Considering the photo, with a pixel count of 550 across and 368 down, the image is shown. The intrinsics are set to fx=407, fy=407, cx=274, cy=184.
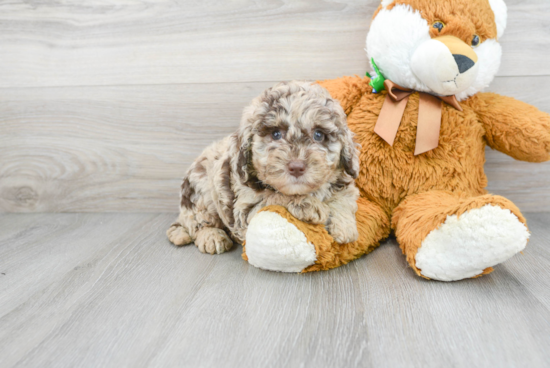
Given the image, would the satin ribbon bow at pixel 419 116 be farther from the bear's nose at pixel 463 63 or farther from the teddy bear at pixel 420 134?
the bear's nose at pixel 463 63

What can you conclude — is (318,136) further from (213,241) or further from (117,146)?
(117,146)

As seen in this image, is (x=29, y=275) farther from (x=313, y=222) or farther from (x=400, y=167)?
(x=400, y=167)

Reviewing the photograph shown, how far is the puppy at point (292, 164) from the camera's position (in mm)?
1224

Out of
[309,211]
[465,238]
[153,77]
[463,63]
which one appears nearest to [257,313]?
[309,211]

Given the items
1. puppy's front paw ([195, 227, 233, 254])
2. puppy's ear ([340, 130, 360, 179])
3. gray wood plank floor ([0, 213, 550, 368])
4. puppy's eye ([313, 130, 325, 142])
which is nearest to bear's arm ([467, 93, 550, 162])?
gray wood plank floor ([0, 213, 550, 368])

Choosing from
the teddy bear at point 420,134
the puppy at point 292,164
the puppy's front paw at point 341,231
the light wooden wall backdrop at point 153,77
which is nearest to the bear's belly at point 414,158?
the teddy bear at point 420,134

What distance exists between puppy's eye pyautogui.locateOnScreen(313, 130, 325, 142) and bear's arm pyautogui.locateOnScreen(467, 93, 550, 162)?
0.73 metres

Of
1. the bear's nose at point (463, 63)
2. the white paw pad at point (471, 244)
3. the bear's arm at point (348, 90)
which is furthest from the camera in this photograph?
the bear's arm at point (348, 90)

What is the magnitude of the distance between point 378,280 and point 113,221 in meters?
1.41

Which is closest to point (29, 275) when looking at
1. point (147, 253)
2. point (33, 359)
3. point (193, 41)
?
point (147, 253)

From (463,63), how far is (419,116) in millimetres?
235

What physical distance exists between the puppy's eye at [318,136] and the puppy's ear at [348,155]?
0.21ft

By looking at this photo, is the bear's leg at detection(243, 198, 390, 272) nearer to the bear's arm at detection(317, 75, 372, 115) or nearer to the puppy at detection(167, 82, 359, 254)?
the puppy at detection(167, 82, 359, 254)

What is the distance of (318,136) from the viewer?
4.17 ft
